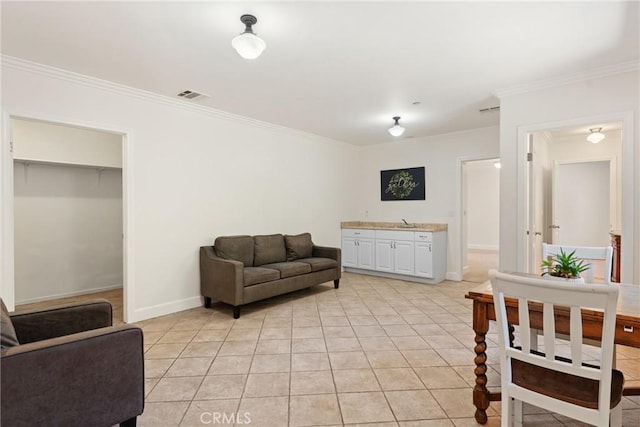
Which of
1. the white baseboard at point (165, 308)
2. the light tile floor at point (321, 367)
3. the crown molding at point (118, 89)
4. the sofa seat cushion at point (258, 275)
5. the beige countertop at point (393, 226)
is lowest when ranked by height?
the light tile floor at point (321, 367)

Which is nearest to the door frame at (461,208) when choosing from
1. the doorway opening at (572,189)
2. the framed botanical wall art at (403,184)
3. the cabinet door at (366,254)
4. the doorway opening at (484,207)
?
the framed botanical wall art at (403,184)

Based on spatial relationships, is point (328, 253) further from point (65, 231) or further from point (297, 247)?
point (65, 231)

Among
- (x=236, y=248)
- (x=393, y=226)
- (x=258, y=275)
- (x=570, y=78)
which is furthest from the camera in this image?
(x=393, y=226)

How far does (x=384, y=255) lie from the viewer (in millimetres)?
5617

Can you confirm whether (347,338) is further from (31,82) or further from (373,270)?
(31,82)

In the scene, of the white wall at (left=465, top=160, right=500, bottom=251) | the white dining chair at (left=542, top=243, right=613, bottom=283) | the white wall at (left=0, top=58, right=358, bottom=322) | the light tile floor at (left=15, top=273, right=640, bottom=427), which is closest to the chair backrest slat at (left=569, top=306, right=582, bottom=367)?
the light tile floor at (left=15, top=273, right=640, bottom=427)

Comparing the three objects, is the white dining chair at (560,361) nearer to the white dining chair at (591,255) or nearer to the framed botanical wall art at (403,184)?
the white dining chair at (591,255)

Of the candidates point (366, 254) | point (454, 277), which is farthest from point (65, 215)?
point (454, 277)

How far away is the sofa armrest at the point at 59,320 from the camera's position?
1815mm

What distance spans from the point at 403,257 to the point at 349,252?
45.6 inches

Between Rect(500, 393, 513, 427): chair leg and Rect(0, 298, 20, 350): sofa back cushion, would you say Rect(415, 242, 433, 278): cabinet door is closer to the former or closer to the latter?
Rect(500, 393, 513, 427): chair leg

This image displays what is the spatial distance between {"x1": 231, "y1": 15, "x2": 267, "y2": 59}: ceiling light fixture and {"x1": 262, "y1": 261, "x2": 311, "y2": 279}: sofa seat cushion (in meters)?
2.59

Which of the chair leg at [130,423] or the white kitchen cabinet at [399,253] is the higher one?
the white kitchen cabinet at [399,253]

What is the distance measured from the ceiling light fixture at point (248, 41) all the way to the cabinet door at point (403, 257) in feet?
13.3
